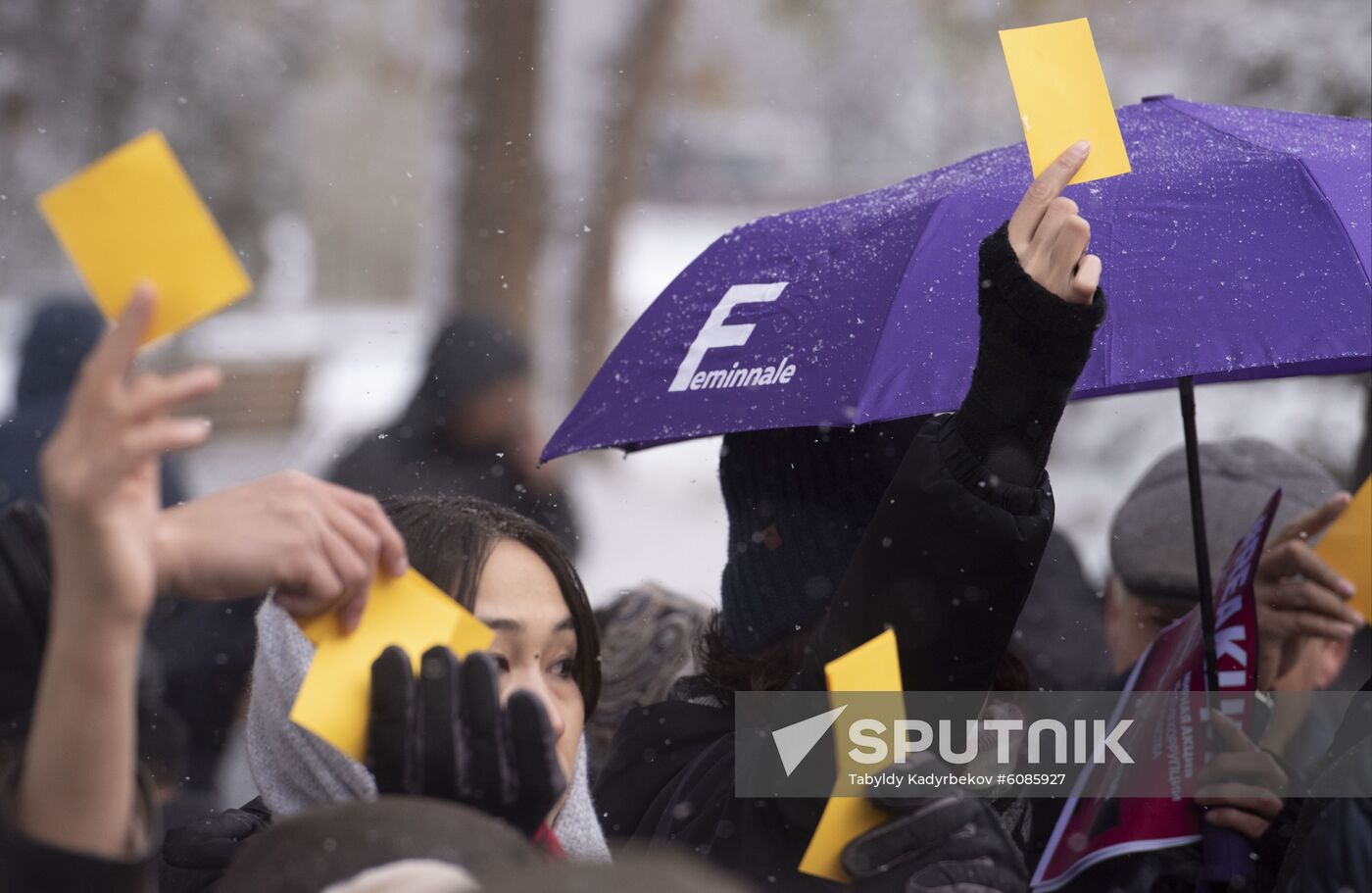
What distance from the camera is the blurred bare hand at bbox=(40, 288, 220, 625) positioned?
113 cm

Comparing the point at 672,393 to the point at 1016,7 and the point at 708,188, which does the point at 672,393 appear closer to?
the point at 1016,7

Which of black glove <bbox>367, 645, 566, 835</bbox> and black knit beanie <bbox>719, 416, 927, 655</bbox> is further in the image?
black knit beanie <bbox>719, 416, 927, 655</bbox>

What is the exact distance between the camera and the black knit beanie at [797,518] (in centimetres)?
205

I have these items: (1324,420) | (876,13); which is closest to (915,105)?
(876,13)

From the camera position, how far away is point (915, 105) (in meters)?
14.5

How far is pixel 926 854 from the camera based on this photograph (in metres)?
1.47

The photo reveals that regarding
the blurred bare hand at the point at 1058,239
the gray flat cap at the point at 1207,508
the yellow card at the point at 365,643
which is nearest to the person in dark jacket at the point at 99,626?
the yellow card at the point at 365,643

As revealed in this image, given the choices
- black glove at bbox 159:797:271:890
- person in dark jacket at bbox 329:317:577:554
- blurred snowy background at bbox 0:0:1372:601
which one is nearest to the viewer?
black glove at bbox 159:797:271:890

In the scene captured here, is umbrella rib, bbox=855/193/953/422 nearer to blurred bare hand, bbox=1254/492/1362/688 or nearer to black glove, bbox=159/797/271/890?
blurred bare hand, bbox=1254/492/1362/688

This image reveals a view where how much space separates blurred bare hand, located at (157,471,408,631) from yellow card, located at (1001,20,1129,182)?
86 centimetres

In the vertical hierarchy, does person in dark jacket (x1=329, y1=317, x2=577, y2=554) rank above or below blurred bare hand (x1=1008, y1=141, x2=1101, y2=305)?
below

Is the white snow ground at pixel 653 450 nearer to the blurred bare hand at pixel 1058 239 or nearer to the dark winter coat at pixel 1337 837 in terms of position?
the dark winter coat at pixel 1337 837

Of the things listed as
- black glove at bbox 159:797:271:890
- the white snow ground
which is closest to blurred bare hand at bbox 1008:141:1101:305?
black glove at bbox 159:797:271:890

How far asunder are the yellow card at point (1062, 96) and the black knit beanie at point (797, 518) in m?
0.56
